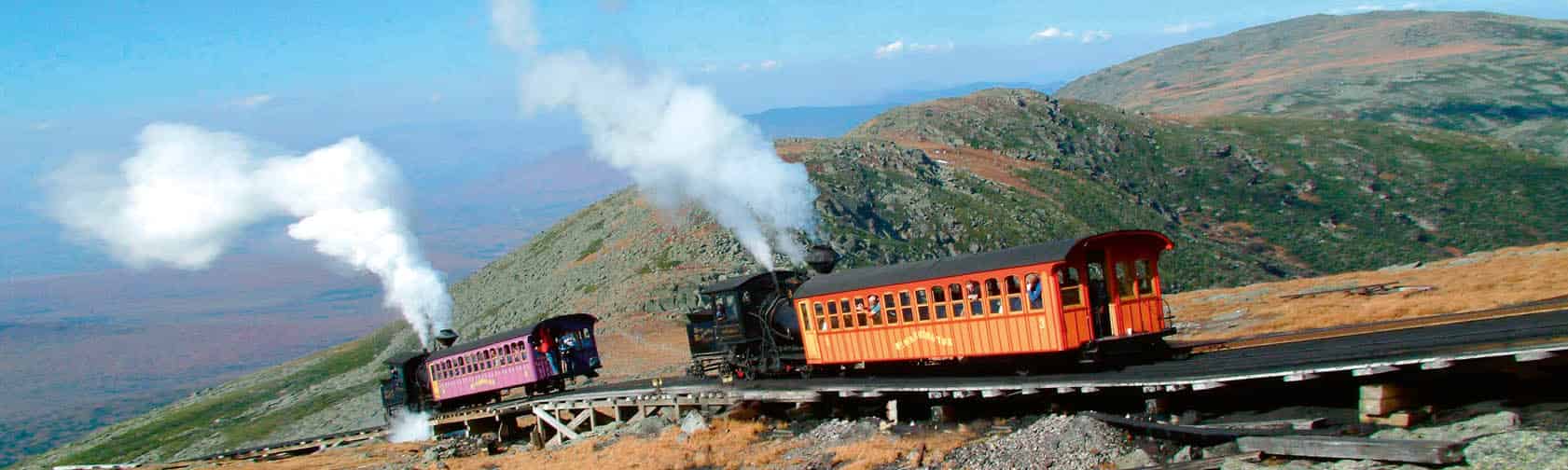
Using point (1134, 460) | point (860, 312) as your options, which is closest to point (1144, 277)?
point (1134, 460)

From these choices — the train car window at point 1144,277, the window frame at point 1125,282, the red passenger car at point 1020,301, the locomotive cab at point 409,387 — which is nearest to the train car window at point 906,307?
the red passenger car at point 1020,301

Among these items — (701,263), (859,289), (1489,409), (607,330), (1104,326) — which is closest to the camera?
(1489,409)

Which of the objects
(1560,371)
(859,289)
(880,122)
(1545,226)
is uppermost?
(880,122)

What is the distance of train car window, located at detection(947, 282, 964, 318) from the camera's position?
79.0 ft

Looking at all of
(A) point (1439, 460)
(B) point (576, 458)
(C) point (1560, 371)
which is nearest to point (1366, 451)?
(A) point (1439, 460)

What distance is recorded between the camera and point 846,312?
27.5 m

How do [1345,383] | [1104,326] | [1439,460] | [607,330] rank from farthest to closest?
[607,330], [1104,326], [1345,383], [1439,460]

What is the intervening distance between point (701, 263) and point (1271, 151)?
77.7 m

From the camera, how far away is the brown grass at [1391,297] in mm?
31812

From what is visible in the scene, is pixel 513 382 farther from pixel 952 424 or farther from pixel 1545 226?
pixel 1545 226

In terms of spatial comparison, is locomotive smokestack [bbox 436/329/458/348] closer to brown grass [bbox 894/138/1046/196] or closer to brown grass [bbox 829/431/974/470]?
brown grass [bbox 829/431/974/470]

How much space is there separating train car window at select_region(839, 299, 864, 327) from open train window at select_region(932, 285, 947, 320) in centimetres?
295

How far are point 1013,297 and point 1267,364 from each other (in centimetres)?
527

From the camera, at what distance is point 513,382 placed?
41031 mm
